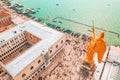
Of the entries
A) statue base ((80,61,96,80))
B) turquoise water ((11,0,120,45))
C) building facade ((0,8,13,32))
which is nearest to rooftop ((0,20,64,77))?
building facade ((0,8,13,32))

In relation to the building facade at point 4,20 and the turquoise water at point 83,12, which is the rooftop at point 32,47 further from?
the turquoise water at point 83,12

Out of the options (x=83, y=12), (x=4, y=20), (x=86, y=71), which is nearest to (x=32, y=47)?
(x=86, y=71)

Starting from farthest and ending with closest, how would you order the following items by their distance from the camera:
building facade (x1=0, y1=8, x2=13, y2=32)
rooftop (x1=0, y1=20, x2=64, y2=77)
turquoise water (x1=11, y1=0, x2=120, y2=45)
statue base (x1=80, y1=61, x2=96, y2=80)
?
turquoise water (x1=11, y1=0, x2=120, y2=45), building facade (x1=0, y1=8, x2=13, y2=32), rooftop (x1=0, y1=20, x2=64, y2=77), statue base (x1=80, y1=61, x2=96, y2=80)

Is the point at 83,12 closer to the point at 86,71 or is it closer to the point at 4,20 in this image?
the point at 4,20

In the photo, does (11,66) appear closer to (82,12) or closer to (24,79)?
(24,79)

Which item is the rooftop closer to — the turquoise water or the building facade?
the building facade
